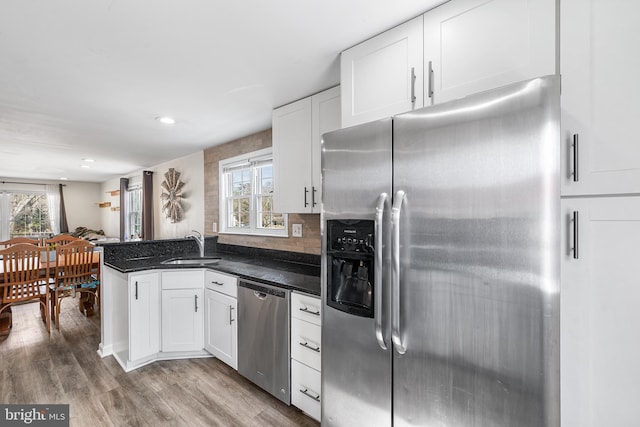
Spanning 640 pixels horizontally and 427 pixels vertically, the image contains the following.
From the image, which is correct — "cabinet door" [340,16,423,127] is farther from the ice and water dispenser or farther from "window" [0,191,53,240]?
"window" [0,191,53,240]

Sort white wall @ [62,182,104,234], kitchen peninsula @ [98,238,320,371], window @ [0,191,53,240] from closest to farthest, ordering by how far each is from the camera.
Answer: kitchen peninsula @ [98,238,320,371], window @ [0,191,53,240], white wall @ [62,182,104,234]

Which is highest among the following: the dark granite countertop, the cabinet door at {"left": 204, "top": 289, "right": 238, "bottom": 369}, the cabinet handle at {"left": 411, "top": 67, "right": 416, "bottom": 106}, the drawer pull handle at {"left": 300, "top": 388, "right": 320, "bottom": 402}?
the cabinet handle at {"left": 411, "top": 67, "right": 416, "bottom": 106}

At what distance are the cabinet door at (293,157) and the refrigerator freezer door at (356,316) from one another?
0.82m

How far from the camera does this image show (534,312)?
2.86ft

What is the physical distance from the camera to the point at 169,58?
69.6 inches

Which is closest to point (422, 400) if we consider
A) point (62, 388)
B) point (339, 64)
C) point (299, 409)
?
→ point (299, 409)

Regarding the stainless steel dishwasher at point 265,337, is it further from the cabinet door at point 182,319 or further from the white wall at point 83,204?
the white wall at point 83,204

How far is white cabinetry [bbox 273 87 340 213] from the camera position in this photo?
2.16 meters

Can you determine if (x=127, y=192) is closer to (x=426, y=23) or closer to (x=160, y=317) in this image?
(x=160, y=317)

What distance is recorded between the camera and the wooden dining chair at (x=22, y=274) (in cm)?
309

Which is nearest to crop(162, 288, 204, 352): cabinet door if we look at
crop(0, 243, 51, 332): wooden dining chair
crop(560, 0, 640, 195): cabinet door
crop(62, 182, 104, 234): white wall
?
crop(0, 243, 51, 332): wooden dining chair

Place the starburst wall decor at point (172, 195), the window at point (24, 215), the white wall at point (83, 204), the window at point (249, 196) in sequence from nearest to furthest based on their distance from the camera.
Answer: the window at point (249, 196)
the starburst wall decor at point (172, 195)
the window at point (24, 215)
the white wall at point (83, 204)

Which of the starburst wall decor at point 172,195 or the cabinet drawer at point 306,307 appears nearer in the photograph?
the cabinet drawer at point 306,307

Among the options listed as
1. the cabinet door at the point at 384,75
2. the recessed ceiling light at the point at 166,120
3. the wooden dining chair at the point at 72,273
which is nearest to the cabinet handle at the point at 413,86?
the cabinet door at the point at 384,75
